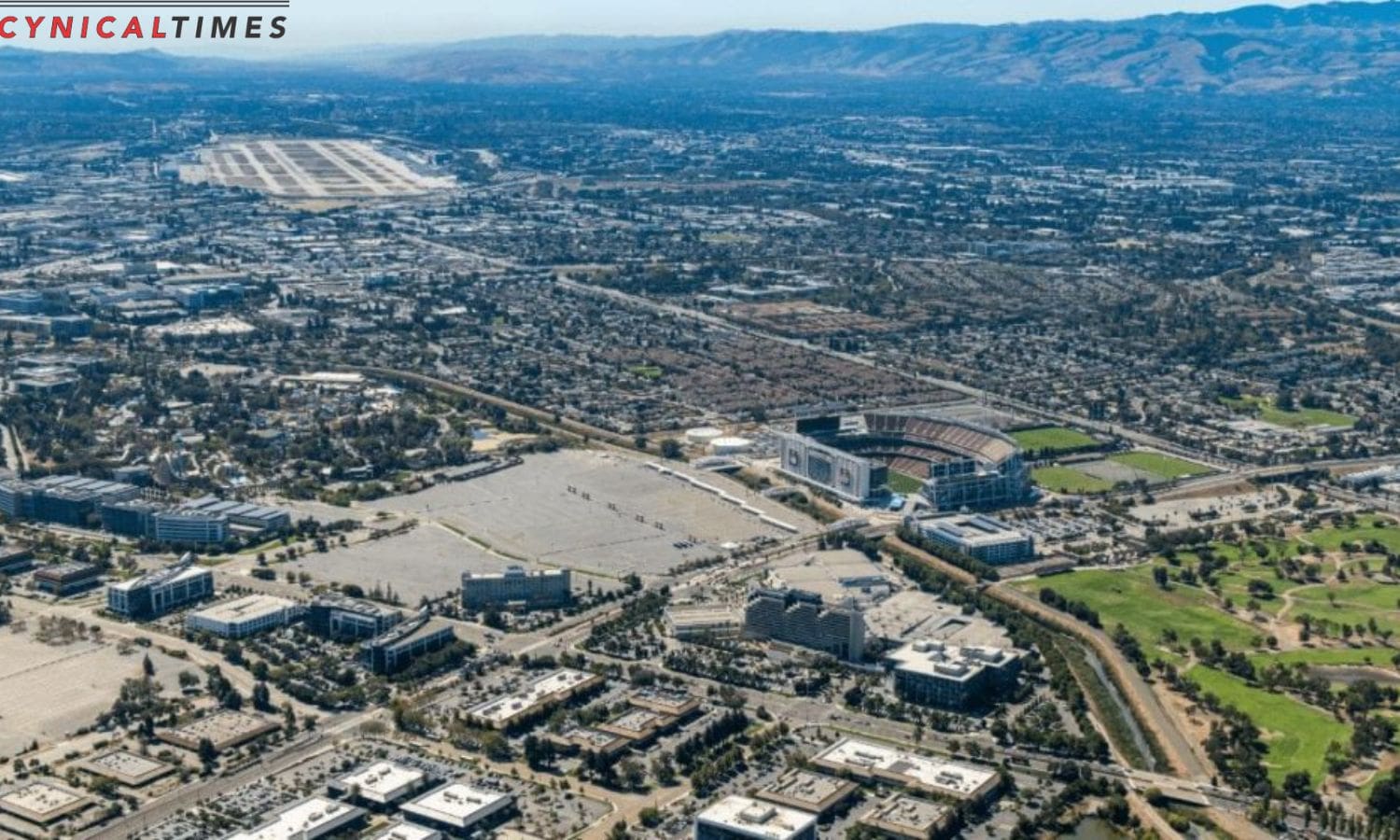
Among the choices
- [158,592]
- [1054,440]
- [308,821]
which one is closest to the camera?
[308,821]

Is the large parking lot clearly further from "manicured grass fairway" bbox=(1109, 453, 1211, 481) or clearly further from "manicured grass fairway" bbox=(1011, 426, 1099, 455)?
"manicured grass fairway" bbox=(1109, 453, 1211, 481)

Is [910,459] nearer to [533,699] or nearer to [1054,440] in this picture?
[1054,440]

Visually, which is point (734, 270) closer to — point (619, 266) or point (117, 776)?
point (619, 266)

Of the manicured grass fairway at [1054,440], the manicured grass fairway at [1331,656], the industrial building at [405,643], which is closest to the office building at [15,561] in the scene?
the industrial building at [405,643]

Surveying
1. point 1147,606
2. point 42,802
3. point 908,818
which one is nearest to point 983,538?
point 1147,606

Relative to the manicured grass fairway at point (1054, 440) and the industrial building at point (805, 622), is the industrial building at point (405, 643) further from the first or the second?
the manicured grass fairway at point (1054, 440)

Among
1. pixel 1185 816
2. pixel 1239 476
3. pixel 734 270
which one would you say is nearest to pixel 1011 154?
pixel 734 270

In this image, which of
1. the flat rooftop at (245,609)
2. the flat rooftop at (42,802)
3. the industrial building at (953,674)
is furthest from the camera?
the flat rooftop at (245,609)
